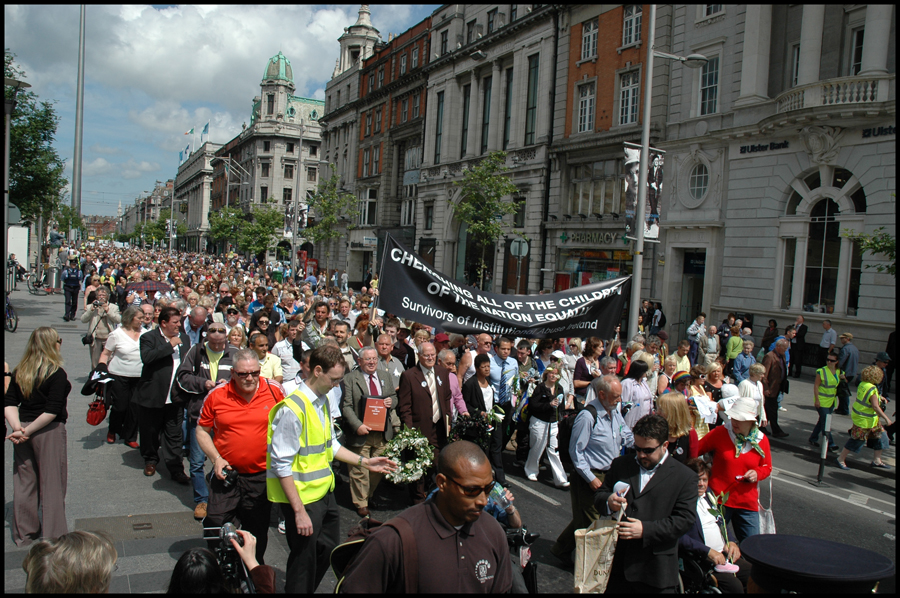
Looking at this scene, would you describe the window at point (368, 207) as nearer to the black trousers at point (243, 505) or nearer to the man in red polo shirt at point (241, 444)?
the man in red polo shirt at point (241, 444)

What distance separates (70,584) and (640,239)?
12896mm

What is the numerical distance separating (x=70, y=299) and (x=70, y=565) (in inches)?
844

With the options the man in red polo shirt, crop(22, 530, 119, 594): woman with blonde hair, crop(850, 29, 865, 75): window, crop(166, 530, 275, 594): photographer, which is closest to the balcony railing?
crop(850, 29, 865, 75): window

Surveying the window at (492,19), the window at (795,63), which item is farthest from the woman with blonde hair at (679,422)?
the window at (492,19)

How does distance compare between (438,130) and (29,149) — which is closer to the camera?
(29,149)

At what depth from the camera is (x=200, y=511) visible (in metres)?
6.10

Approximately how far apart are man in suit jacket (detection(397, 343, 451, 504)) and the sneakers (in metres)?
2.23

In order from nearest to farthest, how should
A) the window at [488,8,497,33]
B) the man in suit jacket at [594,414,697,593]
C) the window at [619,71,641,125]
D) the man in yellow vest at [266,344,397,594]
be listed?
1. the man in suit jacket at [594,414,697,593]
2. the man in yellow vest at [266,344,397,594]
3. the window at [619,71,641,125]
4. the window at [488,8,497,33]

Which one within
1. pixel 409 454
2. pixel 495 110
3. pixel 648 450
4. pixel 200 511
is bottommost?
pixel 200 511

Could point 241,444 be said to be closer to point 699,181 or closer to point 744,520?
point 744,520

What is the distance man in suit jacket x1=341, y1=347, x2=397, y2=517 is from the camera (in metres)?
6.87

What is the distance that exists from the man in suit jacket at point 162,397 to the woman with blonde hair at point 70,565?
4281 millimetres

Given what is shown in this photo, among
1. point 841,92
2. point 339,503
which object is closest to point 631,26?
point 841,92

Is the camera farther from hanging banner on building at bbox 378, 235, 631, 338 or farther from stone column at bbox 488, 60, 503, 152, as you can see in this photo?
stone column at bbox 488, 60, 503, 152
